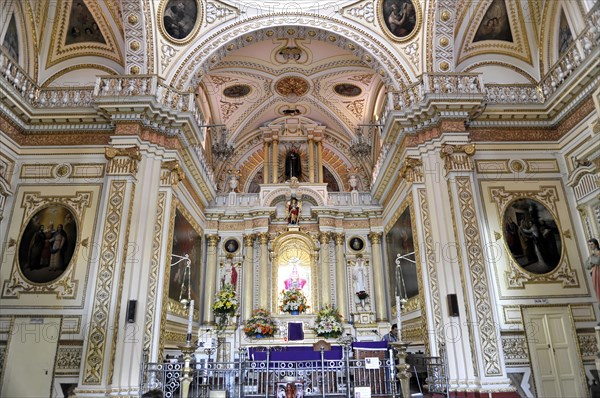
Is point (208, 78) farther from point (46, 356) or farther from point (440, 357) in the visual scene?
point (440, 357)

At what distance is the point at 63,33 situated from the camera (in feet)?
38.0

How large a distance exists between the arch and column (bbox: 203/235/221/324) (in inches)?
229

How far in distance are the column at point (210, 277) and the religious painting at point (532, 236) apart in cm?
949

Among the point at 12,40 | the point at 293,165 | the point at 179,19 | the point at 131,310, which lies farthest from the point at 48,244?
the point at 293,165

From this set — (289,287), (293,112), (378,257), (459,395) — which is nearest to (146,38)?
(293,112)

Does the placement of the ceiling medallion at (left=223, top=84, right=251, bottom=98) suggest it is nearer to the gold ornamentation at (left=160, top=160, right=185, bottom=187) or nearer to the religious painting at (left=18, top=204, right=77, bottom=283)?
the gold ornamentation at (left=160, top=160, right=185, bottom=187)

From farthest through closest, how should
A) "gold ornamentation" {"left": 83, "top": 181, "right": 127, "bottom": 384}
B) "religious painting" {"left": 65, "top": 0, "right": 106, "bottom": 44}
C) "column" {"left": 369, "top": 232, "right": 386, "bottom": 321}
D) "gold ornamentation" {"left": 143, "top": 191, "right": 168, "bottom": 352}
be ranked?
"column" {"left": 369, "top": 232, "right": 386, "bottom": 321} < "religious painting" {"left": 65, "top": 0, "right": 106, "bottom": 44} < "gold ornamentation" {"left": 143, "top": 191, "right": 168, "bottom": 352} < "gold ornamentation" {"left": 83, "top": 181, "right": 127, "bottom": 384}

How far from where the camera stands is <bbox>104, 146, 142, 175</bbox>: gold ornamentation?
1038 cm

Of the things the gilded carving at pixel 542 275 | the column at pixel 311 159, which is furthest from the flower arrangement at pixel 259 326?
the gilded carving at pixel 542 275

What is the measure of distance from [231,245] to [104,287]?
649 centimetres

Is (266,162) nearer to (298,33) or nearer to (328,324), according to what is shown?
(298,33)

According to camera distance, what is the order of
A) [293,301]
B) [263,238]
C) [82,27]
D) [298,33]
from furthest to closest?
[263,238], [293,301], [298,33], [82,27]

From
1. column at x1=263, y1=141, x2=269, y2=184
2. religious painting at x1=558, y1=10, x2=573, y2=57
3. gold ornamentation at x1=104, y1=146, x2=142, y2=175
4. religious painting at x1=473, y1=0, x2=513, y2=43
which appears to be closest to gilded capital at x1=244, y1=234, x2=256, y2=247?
column at x1=263, y1=141, x2=269, y2=184

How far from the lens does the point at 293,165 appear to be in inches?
685
